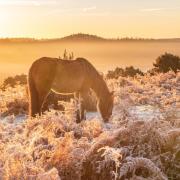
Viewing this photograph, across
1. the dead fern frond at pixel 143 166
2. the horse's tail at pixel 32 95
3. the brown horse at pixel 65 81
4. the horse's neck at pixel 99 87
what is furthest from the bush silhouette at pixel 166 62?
the dead fern frond at pixel 143 166

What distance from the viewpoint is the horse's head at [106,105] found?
11680 millimetres

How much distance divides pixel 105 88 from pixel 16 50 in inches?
4418

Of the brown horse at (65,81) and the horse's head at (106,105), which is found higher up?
→ the brown horse at (65,81)

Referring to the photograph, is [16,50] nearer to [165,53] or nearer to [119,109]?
[165,53]

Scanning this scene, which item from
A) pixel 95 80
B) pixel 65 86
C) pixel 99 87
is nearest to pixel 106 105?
pixel 99 87

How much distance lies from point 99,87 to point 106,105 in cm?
75

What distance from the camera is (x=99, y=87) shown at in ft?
41.3

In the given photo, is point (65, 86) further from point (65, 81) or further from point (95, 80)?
point (95, 80)

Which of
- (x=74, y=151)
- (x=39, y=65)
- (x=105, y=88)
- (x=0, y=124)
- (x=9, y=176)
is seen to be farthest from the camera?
(x=105, y=88)

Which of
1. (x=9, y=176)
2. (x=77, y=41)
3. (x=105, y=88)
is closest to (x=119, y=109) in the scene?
(x=9, y=176)

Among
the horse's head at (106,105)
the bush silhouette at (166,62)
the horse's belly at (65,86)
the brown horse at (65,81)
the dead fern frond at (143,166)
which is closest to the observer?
the dead fern frond at (143,166)

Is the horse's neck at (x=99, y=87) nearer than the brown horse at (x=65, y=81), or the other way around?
the brown horse at (x=65, y=81)

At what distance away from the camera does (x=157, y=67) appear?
2850cm

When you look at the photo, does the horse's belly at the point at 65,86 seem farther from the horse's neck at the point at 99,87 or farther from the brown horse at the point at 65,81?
the horse's neck at the point at 99,87
